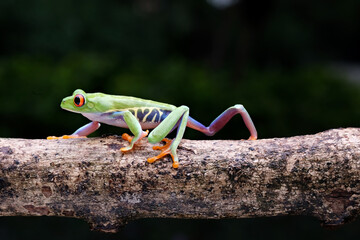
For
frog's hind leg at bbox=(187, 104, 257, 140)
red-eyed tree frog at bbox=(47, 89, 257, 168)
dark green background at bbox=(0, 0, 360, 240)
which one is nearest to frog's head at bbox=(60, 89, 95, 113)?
red-eyed tree frog at bbox=(47, 89, 257, 168)

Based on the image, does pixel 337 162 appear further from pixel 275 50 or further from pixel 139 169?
pixel 275 50

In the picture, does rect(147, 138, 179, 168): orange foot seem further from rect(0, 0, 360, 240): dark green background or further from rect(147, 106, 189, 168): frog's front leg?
rect(0, 0, 360, 240): dark green background

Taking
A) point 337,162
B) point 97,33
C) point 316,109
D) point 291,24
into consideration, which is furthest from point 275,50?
point 337,162

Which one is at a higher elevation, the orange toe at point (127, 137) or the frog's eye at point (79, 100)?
the frog's eye at point (79, 100)

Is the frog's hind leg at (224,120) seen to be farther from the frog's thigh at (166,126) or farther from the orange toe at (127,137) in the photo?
the orange toe at (127,137)

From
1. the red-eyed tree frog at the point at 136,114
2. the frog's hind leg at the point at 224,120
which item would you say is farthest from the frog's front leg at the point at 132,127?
the frog's hind leg at the point at 224,120

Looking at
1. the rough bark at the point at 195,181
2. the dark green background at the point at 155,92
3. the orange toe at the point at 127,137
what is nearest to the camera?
the rough bark at the point at 195,181

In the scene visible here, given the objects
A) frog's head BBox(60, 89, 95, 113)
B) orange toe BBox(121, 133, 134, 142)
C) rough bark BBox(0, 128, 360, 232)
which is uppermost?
frog's head BBox(60, 89, 95, 113)
